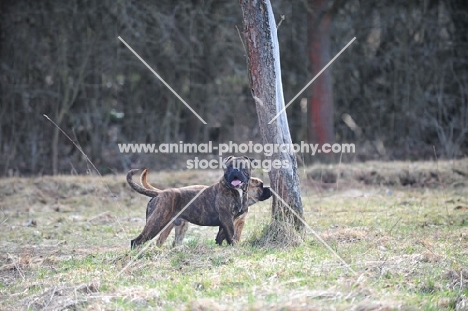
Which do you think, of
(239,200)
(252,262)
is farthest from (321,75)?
(252,262)

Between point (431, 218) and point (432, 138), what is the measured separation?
371 inches

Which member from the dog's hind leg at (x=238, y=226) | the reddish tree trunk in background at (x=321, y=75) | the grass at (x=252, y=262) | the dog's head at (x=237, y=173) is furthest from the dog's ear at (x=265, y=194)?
the reddish tree trunk in background at (x=321, y=75)

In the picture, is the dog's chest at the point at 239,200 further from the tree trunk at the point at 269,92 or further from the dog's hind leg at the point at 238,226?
the tree trunk at the point at 269,92

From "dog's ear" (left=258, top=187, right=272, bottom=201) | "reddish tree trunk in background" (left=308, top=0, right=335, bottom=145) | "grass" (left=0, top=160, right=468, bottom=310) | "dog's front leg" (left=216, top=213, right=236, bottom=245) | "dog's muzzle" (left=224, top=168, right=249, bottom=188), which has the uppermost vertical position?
"reddish tree trunk in background" (left=308, top=0, right=335, bottom=145)

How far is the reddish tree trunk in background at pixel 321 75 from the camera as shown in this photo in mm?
17953

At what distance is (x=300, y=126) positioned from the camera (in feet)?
68.2

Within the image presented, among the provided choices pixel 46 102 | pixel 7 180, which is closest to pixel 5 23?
pixel 46 102

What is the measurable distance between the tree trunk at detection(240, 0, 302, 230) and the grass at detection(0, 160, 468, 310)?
1.98 ft

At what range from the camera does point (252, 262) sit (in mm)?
Result: 8016

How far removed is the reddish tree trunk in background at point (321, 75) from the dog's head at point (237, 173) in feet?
29.2

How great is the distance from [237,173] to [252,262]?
1.62 m

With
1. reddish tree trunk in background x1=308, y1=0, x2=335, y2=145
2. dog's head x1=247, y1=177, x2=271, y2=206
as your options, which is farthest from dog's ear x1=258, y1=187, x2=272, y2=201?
reddish tree trunk in background x1=308, y1=0, x2=335, y2=145

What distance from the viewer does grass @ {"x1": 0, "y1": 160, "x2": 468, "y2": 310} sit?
6707mm

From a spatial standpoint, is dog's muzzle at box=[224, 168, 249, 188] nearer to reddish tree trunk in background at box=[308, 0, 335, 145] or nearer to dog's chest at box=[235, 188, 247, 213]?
dog's chest at box=[235, 188, 247, 213]
